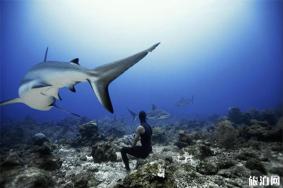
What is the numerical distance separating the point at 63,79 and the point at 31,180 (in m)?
2.10

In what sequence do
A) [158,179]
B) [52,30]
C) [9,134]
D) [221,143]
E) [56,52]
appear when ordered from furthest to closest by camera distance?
1. [56,52]
2. [52,30]
3. [9,134]
4. [221,143]
5. [158,179]

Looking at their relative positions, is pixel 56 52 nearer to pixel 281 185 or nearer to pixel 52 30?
pixel 52 30

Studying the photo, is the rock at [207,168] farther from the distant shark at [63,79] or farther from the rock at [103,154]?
the rock at [103,154]

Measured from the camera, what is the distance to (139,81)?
186500mm

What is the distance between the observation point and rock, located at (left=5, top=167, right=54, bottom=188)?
463 cm

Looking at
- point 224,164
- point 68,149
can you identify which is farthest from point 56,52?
point 224,164

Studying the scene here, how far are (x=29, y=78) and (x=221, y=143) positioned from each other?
7.32 m

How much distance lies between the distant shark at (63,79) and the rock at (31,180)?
1.48 m

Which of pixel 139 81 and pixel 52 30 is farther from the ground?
pixel 52 30

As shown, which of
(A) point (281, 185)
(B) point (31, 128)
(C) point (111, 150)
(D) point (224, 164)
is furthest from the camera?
(B) point (31, 128)

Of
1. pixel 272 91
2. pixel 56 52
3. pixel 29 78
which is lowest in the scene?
pixel 272 91

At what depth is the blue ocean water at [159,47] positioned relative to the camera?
56812 millimetres

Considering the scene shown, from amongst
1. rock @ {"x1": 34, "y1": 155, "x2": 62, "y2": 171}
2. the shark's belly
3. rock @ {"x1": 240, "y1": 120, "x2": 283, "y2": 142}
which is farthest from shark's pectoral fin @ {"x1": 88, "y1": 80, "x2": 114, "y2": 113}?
rock @ {"x1": 240, "y1": 120, "x2": 283, "y2": 142}

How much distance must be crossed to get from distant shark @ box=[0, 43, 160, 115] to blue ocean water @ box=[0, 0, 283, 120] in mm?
27441
